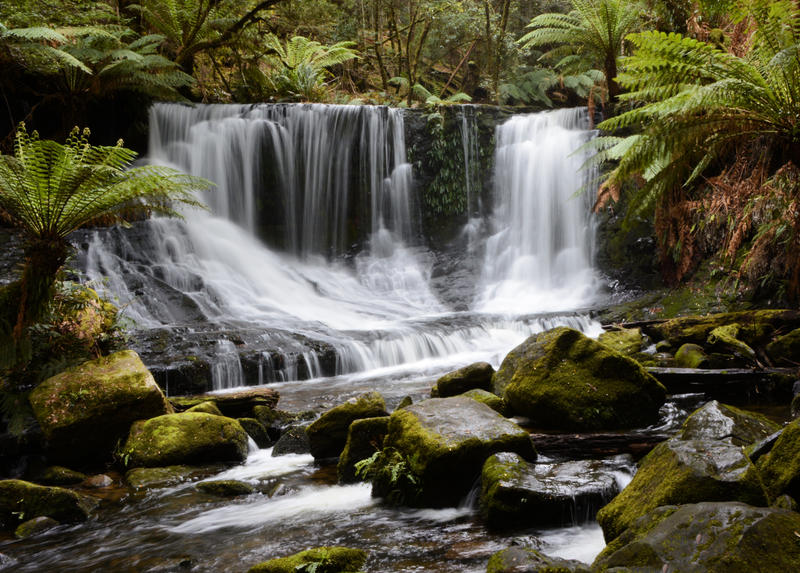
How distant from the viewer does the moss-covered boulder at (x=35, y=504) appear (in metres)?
3.73

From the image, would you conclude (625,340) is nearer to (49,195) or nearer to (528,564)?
(528,564)

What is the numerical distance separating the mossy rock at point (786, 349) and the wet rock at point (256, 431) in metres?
4.96

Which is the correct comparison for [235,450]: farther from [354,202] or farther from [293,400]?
[354,202]

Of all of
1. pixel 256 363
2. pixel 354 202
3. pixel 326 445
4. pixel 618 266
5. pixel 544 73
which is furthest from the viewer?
pixel 544 73

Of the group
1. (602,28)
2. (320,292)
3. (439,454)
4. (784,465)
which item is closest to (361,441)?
(439,454)

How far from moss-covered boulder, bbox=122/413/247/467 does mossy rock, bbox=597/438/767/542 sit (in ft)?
10.6

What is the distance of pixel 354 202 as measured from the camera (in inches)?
567

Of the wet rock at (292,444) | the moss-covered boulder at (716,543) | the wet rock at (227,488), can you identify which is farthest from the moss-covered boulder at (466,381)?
the moss-covered boulder at (716,543)

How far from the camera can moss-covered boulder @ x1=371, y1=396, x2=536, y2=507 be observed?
138 inches

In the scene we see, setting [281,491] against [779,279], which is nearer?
[281,491]

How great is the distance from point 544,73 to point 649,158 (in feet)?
50.5

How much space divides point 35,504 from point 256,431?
1.85 meters

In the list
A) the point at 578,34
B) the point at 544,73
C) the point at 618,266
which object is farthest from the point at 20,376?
the point at 544,73

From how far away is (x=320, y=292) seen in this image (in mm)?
12469
